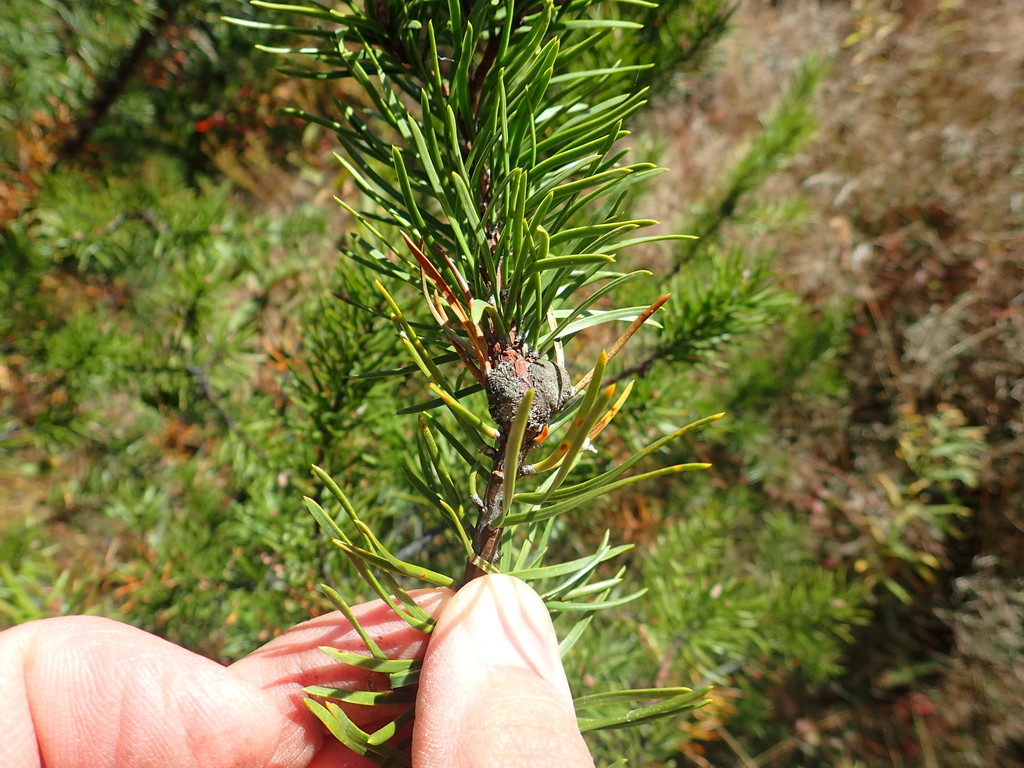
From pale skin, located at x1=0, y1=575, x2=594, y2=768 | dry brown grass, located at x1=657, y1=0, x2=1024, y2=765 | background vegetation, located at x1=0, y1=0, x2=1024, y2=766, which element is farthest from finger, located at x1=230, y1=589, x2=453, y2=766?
dry brown grass, located at x1=657, y1=0, x2=1024, y2=765

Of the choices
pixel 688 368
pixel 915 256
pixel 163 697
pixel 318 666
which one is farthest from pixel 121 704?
pixel 915 256

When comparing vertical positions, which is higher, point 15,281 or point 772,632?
point 15,281

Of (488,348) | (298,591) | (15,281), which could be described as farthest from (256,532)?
(15,281)

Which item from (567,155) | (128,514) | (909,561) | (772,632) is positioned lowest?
(909,561)

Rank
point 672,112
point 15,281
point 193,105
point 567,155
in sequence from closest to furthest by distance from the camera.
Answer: point 567,155 → point 15,281 → point 193,105 → point 672,112

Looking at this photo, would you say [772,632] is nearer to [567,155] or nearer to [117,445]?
[567,155]

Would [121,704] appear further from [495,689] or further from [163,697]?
[495,689]
